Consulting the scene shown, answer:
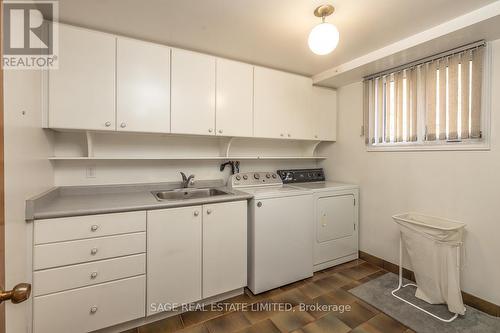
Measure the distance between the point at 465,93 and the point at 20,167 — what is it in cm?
321

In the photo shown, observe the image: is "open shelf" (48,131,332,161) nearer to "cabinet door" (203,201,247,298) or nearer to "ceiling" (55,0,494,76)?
"cabinet door" (203,201,247,298)

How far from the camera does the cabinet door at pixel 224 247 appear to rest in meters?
1.90

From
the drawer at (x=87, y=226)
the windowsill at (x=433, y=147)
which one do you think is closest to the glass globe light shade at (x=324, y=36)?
the windowsill at (x=433, y=147)

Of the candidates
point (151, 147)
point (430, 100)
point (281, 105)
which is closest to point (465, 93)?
point (430, 100)

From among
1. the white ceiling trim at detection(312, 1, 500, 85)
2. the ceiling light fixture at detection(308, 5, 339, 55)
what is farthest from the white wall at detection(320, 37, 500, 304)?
the ceiling light fixture at detection(308, 5, 339, 55)

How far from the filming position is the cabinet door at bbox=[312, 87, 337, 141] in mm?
2861

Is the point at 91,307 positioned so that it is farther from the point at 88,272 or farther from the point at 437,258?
the point at 437,258

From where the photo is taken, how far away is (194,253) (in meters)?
1.84

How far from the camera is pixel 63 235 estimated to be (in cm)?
145

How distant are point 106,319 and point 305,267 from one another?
5.67 ft

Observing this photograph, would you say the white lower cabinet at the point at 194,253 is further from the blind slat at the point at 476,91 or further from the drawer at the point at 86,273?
the blind slat at the point at 476,91

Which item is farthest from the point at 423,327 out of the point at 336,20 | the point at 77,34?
the point at 77,34

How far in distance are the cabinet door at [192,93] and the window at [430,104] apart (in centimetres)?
180

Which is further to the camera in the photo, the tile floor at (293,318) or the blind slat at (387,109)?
the blind slat at (387,109)
